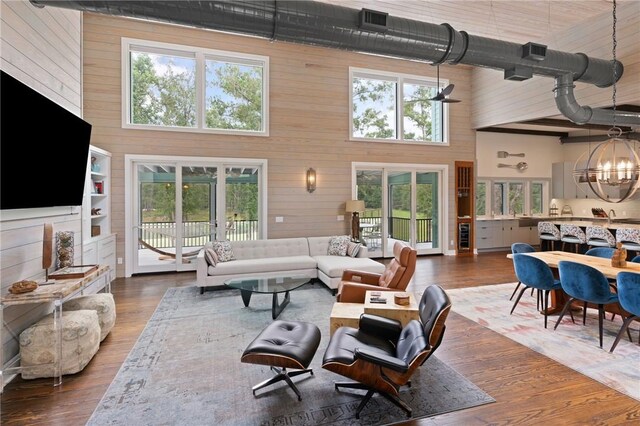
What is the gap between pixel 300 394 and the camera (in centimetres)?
249

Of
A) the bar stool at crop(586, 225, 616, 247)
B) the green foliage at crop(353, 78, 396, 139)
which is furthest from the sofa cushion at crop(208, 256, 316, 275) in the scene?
the bar stool at crop(586, 225, 616, 247)

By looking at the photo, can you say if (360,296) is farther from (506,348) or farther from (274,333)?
(506,348)

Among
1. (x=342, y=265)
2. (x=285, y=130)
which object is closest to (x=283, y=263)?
(x=342, y=265)

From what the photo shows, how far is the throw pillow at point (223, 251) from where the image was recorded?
5609 millimetres

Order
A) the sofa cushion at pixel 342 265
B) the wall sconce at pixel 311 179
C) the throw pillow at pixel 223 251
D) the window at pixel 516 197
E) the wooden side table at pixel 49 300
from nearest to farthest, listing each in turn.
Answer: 1. the wooden side table at pixel 49 300
2. the sofa cushion at pixel 342 265
3. the throw pillow at pixel 223 251
4. the wall sconce at pixel 311 179
5. the window at pixel 516 197

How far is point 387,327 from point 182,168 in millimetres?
5506

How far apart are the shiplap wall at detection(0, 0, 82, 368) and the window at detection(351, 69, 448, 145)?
5.47m

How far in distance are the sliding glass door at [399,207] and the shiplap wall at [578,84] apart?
2000 mm

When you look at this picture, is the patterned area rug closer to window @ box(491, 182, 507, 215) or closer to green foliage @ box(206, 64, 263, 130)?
window @ box(491, 182, 507, 215)

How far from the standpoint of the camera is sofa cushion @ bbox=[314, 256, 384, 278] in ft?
17.0

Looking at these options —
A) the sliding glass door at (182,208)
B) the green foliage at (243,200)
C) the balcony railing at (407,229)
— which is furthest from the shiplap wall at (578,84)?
the green foliage at (243,200)

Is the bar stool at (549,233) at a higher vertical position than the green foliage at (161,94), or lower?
lower

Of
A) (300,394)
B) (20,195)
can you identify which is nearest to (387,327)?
(300,394)

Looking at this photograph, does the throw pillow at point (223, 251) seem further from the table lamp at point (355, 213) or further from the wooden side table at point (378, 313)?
the wooden side table at point (378, 313)
